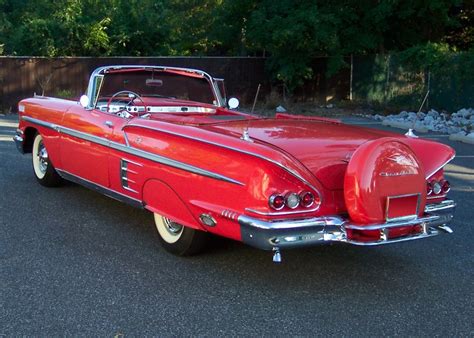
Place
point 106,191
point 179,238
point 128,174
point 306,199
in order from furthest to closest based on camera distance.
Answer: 1. point 106,191
2. point 128,174
3. point 179,238
4. point 306,199

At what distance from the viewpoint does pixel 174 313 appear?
3.70 metres

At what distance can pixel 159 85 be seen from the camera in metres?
6.54

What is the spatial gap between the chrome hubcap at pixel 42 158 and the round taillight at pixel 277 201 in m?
3.93

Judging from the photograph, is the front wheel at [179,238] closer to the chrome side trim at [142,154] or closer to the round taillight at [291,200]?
the chrome side trim at [142,154]

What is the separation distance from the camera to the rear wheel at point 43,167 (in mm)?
6855

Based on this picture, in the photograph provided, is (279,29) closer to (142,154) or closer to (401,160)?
(142,154)

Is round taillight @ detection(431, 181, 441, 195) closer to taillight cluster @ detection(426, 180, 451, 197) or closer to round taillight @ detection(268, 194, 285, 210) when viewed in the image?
taillight cluster @ detection(426, 180, 451, 197)

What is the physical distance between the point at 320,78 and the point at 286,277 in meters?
20.5

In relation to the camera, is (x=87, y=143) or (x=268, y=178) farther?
(x=87, y=143)

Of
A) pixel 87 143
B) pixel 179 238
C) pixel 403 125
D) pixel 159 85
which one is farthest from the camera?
pixel 403 125

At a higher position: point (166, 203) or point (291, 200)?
Answer: point (291, 200)

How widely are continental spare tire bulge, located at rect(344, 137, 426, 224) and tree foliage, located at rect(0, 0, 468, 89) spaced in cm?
1677

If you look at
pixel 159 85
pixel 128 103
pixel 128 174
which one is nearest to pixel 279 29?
pixel 159 85

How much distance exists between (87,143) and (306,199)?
2614 millimetres
